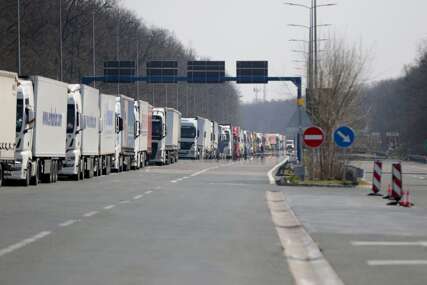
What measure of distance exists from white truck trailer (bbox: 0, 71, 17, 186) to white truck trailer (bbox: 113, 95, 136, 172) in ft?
61.8

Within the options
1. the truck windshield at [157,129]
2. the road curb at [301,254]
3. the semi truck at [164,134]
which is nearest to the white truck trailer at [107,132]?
the truck windshield at [157,129]

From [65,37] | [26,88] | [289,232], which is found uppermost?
[65,37]

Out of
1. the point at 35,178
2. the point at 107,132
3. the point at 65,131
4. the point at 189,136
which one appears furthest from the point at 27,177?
the point at 189,136

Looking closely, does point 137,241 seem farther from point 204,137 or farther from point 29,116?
point 204,137

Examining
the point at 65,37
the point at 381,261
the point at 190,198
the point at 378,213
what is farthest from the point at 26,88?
the point at 65,37

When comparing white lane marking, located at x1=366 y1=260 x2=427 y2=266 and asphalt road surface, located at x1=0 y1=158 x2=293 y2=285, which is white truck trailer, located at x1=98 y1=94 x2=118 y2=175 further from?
white lane marking, located at x1=366 y1=260 x2=427 y2=266

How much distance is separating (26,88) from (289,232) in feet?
60.4

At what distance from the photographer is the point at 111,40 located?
11531cm

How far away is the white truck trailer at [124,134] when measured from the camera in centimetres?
5275

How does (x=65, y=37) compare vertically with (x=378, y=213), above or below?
above

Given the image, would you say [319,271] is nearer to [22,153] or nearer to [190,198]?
[190,198]

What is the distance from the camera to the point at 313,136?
1443 inches

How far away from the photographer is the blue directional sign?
112 feet

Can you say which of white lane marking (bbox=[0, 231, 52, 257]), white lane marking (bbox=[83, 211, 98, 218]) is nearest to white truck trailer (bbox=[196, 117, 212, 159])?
white lane marking (bbox=[83, 211, 98, 218])
